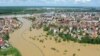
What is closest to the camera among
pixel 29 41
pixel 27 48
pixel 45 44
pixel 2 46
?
pixel 2 46

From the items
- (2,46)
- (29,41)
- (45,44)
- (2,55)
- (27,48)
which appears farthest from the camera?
(29,41)

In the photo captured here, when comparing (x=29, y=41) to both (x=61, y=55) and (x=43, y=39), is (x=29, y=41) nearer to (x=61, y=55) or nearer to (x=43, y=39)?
(x=43, y=39)

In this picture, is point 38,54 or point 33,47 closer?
point 38,54

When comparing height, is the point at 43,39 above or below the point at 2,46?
below

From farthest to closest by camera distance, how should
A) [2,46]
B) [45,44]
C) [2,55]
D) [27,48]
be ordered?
[45,44]
[27,48]
[2,46]
[2,55]

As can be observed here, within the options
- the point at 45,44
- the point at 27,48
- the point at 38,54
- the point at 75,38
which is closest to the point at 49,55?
the point at 38,54

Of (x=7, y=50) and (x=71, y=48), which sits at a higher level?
(x=7, y=50)

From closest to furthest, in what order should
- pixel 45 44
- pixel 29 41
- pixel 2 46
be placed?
pixel 2 46 → pixel 45 44 → pixel 29 41

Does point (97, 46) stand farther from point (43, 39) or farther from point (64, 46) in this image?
point (43, 39)

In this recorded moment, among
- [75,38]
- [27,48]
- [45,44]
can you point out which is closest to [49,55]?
[27,48]
